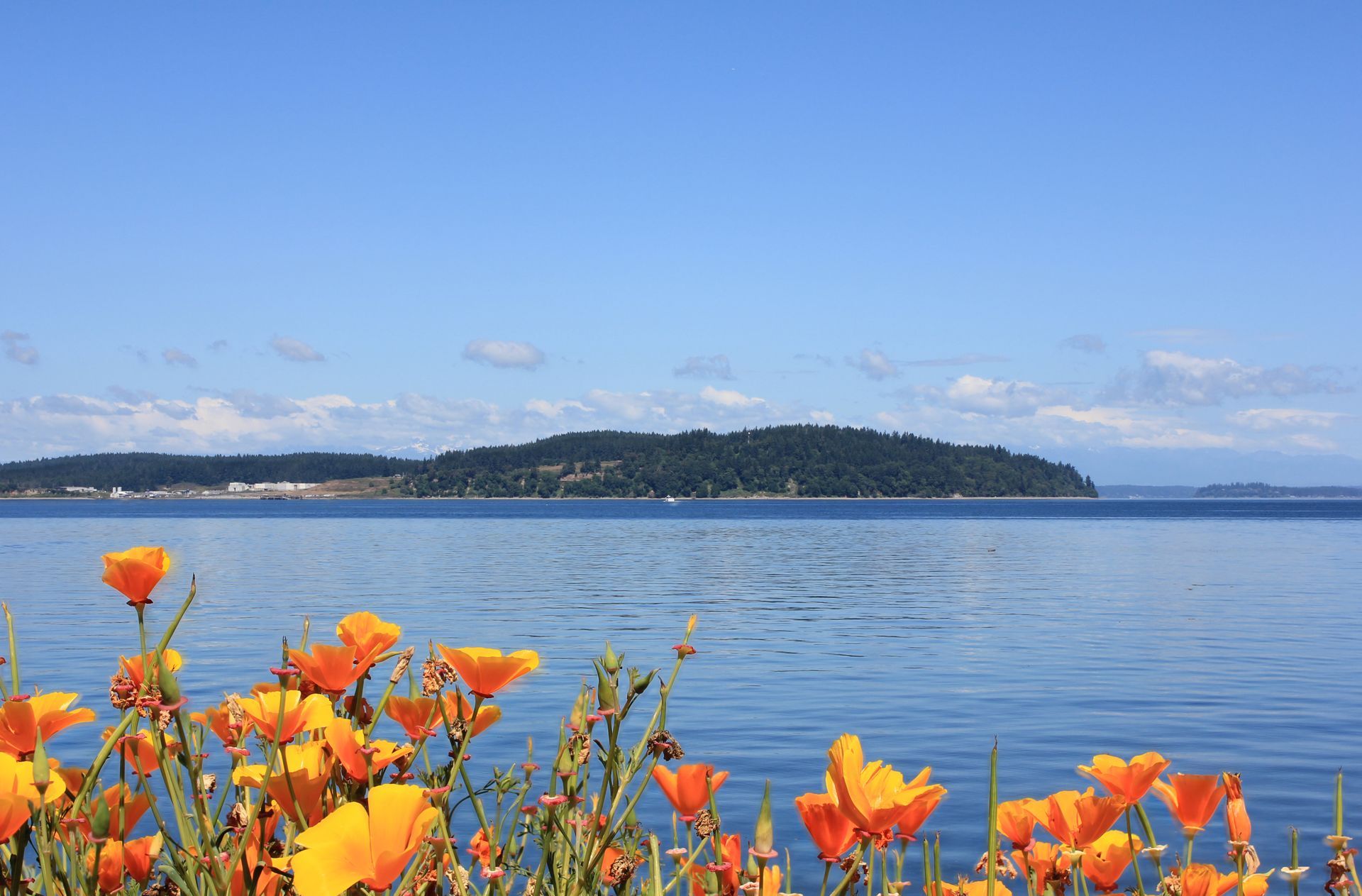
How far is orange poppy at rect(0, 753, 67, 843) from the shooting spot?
1.77 m

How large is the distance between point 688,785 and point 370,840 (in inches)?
27.3

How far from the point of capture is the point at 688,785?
84.4 inches

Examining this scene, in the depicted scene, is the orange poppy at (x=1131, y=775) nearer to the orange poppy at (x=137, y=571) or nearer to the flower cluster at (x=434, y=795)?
the flower cluster at (x=434, y=795)

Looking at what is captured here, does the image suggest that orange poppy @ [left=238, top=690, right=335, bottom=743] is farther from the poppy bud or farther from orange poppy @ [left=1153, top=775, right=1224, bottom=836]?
orange poppy @ [left=1153, top=775, right=1224, bottom=836]

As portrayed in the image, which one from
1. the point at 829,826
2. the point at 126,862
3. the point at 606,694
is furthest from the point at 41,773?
the point at 829,826

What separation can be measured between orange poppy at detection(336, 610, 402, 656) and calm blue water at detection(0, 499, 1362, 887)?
507mm

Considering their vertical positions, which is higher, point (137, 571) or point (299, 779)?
Result: point (137, 571)

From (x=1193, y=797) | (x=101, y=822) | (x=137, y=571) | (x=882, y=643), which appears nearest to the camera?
(x=101, y=822)

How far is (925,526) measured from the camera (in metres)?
95.1

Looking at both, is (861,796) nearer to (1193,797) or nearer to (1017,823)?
→ (1017,823)

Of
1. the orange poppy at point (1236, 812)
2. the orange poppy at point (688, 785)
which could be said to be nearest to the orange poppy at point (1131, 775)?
the orange poppy at point (1236, 812)

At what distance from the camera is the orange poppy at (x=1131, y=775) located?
209 centimetres

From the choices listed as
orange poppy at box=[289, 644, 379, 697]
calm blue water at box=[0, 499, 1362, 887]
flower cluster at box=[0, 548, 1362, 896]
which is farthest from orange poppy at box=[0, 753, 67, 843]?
calm blue water at box=[0, 499, 1362, 887]

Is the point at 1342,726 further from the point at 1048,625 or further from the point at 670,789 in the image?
the point at 670,789
